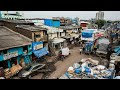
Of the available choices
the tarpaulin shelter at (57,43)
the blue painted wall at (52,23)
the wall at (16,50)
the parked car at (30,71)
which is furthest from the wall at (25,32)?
the blue painted wall at (52,23)

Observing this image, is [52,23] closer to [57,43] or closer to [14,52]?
[57,43]

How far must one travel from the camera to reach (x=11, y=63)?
1462 centimetres

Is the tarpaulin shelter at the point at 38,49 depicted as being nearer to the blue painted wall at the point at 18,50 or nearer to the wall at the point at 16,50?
the blue painted wall at the point at 18,50

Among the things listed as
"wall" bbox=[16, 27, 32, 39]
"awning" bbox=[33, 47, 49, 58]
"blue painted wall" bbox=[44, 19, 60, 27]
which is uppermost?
"blue painted wall" bbox=[44, 19, 60, 27]

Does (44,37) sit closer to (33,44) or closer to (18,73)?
(33,44)

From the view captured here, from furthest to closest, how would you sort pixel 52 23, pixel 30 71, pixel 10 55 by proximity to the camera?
pixel 52 23
pixel 10 55
pixel 30 71

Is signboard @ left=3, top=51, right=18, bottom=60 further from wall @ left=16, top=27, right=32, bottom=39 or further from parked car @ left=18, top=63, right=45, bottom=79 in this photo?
wall @ left=16, top=27, right=32, bottom=39

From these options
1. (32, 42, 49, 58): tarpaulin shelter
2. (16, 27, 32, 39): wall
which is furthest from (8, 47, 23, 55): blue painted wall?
(16, 27, 32, 39): wall

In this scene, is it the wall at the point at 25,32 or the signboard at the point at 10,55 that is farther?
the wall at the point at 25,32

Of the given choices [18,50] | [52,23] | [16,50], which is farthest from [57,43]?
[16,50]

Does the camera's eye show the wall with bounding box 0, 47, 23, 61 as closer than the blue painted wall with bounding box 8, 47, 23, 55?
Yes
